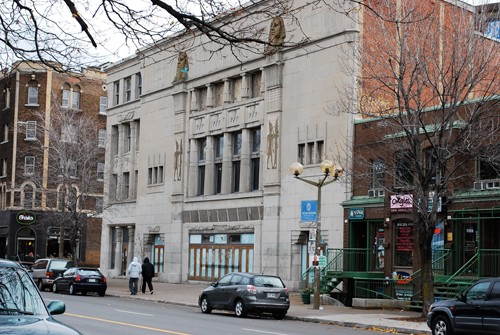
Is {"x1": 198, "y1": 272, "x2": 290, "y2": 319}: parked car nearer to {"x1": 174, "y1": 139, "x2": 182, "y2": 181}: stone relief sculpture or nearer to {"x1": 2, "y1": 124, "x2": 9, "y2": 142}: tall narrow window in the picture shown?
{"x1": 174, "y1": 139, "x2": 182, "y2": 181}: stone relief sculpture

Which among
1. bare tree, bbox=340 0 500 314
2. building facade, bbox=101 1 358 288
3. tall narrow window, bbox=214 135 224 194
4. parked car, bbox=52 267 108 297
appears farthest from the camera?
tall narrow window, bbox=214 135 224 194

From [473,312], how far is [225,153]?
27874 mm

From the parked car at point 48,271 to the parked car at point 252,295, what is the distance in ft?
50.9

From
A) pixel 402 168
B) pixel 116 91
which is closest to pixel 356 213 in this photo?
pixel 402 168

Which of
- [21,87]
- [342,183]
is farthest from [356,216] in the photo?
[21,87]

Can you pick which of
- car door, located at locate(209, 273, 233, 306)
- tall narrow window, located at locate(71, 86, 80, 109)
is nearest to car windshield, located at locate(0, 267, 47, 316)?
car door, located at locate(209, 273, 233, 306)

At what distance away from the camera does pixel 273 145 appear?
41906mm

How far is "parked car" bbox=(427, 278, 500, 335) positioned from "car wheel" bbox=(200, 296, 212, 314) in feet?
32.9

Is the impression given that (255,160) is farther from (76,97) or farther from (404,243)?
(76,97)

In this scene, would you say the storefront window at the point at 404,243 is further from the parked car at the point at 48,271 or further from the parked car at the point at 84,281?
the parked car at the point at 48,271

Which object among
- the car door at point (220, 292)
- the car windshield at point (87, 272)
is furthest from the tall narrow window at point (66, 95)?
the car door at point (220, 292)

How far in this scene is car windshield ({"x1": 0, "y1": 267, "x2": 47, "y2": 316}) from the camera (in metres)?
9.31

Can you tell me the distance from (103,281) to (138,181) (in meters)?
16.8

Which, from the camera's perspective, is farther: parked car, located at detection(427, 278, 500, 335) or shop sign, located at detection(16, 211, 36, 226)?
shop sign, located at detection(16, 211, 36, 226)
